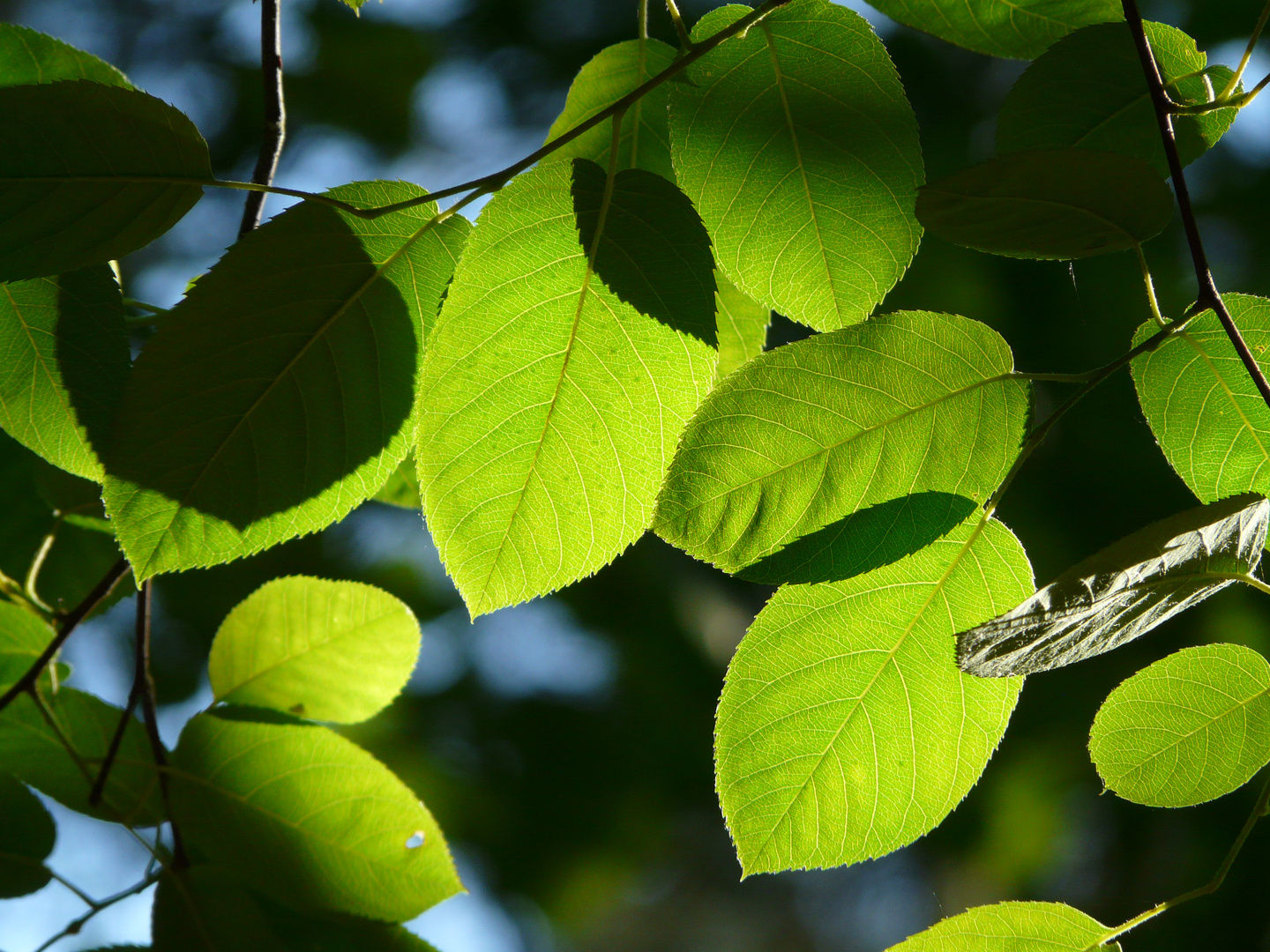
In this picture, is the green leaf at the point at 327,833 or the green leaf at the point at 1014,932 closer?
the green leaf at the point at 1014,932

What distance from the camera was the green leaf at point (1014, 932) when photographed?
0.47 meters

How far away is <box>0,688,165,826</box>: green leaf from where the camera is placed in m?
0.66

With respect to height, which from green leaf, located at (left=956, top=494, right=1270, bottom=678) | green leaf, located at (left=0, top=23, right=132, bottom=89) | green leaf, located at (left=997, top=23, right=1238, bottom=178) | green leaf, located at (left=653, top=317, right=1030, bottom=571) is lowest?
green leaf, located at (left=956, top=494, right=1270, bottom=678)

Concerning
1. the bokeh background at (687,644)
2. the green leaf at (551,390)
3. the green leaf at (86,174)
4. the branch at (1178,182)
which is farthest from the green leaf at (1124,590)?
the bokeh background at (687,644)

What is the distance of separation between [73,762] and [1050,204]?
0.74 meters

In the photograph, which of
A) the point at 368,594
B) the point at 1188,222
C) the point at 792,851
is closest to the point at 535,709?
the point at 368,594

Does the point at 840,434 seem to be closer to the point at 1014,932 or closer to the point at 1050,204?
the point at 1050,204

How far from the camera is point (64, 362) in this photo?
48cm

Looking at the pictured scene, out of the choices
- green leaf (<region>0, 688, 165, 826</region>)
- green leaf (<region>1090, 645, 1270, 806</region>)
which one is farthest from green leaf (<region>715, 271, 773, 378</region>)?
green leaf (<region>0, 688, 165, 826</region>)

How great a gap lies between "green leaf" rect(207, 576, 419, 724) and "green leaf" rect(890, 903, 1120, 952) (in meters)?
0.45

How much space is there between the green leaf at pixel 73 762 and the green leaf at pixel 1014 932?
544 millimetres

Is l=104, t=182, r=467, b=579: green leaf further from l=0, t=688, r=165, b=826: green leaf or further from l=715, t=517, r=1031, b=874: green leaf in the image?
l=0, t=688, r=165, b=826: green leaf

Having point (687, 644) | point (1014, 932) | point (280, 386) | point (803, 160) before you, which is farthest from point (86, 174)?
point (687, 644)

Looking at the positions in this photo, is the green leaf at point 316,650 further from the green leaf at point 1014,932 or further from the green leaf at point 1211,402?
the green leaf at point 1211,402
